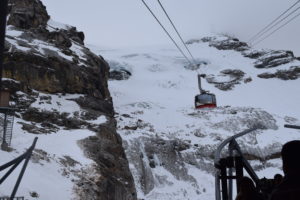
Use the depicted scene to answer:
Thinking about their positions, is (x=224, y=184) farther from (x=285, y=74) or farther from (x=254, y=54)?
(x=254, y=54)

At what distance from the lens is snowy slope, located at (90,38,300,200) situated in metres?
30.0

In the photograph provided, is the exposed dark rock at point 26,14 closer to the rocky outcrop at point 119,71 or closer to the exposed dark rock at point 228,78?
the rocky outcrop at point 119,71

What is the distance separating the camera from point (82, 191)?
16.5 meters

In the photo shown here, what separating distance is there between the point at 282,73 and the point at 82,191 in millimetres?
69593

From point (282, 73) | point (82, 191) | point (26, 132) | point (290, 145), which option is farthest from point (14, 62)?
point (282, 73)

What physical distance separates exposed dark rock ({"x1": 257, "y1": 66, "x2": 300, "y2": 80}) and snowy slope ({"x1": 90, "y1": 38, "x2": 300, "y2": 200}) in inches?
62.7

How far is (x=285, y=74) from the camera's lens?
7669cm

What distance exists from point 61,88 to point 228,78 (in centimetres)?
5095

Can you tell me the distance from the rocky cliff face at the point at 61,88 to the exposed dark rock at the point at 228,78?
38623mm

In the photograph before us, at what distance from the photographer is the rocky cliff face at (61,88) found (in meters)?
21.1

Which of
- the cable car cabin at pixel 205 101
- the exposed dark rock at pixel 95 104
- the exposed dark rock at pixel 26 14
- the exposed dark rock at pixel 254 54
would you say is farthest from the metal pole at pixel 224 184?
the exposed dark rock at pixel 254 54

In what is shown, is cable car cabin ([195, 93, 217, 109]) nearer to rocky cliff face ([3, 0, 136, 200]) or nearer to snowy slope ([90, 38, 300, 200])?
rocky cliff face ([3, 0, 136, 200])

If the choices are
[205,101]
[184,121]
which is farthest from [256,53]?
[205,101]

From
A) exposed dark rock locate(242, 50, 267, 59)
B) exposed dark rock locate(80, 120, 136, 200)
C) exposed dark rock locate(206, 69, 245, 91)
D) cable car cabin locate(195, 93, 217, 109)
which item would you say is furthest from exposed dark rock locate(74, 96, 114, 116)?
exposed dark rock locate(242, 50, 267, 59)
